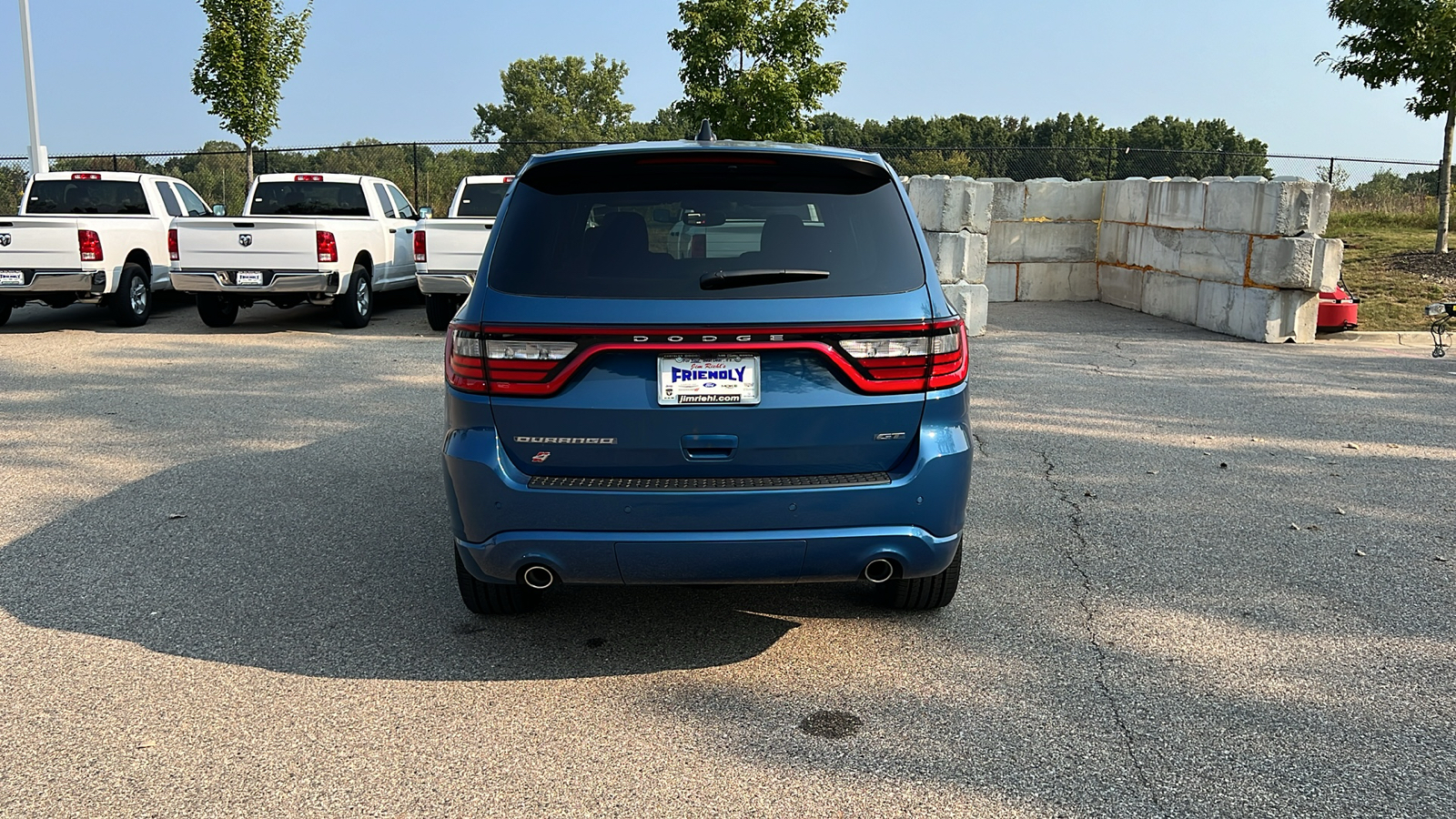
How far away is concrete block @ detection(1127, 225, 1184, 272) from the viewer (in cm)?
1513

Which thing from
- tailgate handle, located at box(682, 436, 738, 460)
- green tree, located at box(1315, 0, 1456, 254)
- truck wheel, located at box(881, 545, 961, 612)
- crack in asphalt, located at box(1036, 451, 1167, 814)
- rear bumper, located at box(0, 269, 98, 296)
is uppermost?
green tree, located at box(1315, 0, 1456, 254)

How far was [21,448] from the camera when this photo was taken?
295 inches

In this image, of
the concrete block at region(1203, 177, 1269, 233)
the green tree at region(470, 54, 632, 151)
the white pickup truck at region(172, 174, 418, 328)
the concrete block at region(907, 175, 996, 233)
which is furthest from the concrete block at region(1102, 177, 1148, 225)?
the green tree at region(470, 54, 632, 151)

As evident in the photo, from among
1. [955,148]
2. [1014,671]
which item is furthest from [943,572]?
[955,148]

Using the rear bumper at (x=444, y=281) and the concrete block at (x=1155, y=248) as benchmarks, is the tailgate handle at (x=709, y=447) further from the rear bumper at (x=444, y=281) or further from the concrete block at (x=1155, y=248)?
the concrete block at (x=1155, y=248)

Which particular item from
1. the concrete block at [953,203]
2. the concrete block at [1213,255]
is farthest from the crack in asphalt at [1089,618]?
the concrete block at [1213,255]

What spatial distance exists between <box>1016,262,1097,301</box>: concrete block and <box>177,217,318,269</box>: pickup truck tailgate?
10.5m

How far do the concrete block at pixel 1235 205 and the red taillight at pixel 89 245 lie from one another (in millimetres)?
13509

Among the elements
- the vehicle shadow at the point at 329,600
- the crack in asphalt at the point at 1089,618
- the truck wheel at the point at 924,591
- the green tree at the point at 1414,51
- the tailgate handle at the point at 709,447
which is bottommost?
the vehicle shadow at the point at 329,600

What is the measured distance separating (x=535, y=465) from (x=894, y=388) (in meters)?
1.19

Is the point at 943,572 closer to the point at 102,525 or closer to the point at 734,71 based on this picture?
the point at 102,525

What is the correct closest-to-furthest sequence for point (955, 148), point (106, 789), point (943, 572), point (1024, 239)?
point (106, 789) → point (943, 572) → point (1024, 239) → point (955, 148)

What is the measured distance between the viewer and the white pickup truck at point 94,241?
523 inches

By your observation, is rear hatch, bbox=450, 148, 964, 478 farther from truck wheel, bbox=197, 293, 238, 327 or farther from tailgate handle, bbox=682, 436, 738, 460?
truck wheel, bbox=197, 293, 238, 327
